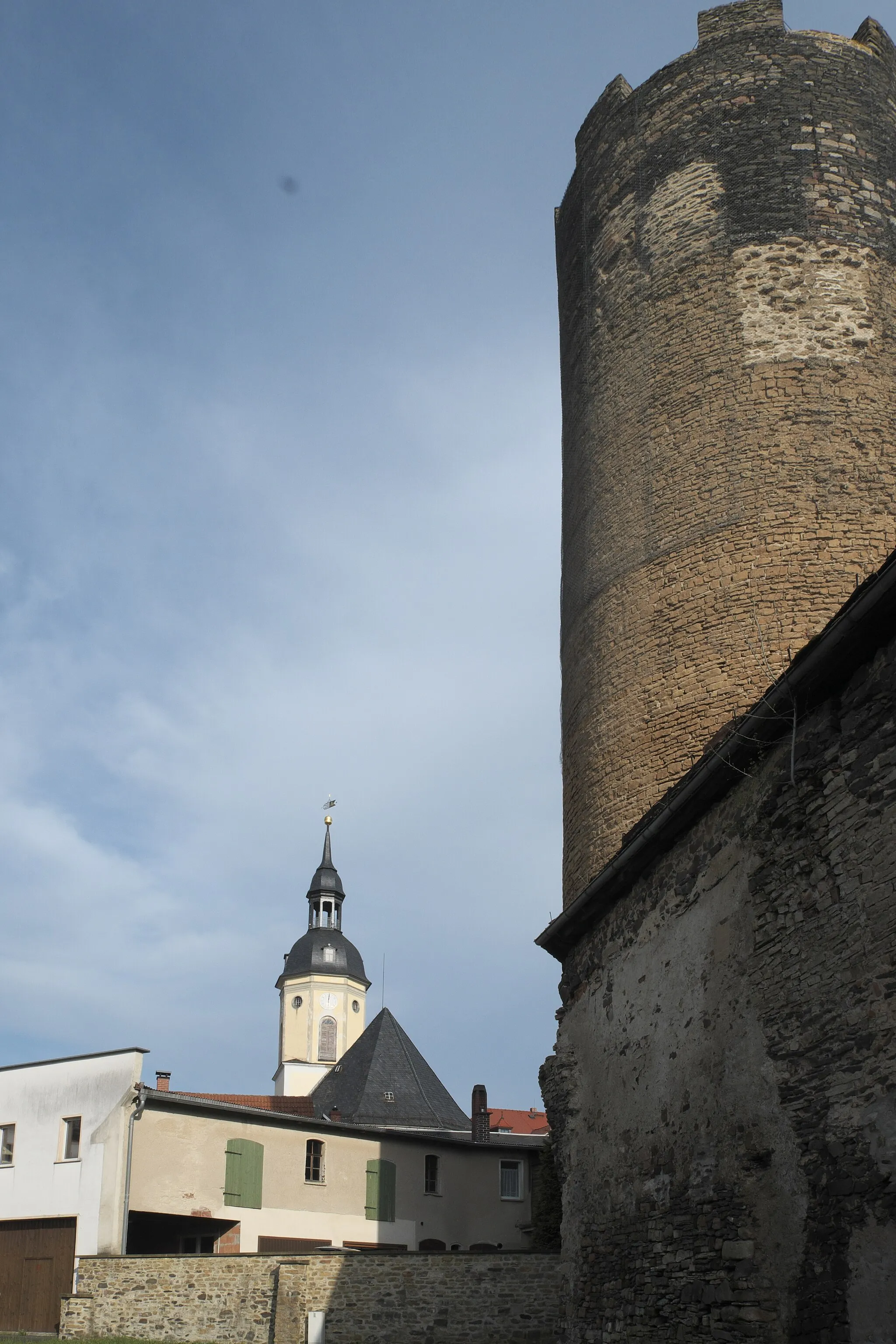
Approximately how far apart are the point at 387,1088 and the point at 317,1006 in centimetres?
1958

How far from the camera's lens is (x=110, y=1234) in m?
17.9

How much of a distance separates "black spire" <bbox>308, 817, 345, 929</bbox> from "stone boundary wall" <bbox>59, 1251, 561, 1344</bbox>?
45.9 meters

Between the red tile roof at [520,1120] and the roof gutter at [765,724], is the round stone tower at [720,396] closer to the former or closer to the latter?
the roof gutter at [765,724]

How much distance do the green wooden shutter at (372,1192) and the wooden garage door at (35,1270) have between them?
18.4ft

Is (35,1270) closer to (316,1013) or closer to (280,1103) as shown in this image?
(280,1103)

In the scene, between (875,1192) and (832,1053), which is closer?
(875,1192)

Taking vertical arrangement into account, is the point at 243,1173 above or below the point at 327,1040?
below

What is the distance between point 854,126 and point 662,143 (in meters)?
2.01

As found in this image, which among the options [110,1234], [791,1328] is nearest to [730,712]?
[791,1328]

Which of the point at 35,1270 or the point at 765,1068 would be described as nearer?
the point at 765,1068

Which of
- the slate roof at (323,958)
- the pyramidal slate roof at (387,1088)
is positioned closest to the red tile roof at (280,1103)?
the pyramidal slate roof at (387,1088)

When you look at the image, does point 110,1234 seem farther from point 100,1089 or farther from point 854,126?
point 854,126

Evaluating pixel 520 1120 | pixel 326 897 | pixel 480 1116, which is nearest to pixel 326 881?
pixel 326 897

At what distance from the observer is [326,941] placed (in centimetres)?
5984
